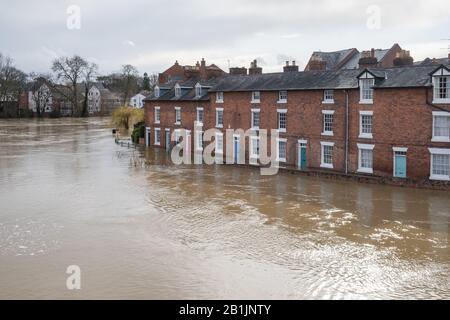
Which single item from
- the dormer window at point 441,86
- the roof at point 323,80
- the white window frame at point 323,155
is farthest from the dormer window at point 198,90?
the dormer window at point 441,86

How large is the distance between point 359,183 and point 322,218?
27.9 feet

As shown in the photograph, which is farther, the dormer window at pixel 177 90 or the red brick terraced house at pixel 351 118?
the dormer window at pixel 177 90

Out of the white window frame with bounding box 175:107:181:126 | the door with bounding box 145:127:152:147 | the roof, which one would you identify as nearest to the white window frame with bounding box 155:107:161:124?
the door with bounding box 145:127:152:147

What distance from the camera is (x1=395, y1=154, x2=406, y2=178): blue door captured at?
30.7 metres

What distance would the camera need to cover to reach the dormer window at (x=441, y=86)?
93.3ft

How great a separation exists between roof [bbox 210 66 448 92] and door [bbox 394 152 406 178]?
405 centimetres

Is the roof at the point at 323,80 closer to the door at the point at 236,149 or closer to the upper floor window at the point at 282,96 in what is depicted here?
the upper floor window at the point at 282,96

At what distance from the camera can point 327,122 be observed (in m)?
35.0

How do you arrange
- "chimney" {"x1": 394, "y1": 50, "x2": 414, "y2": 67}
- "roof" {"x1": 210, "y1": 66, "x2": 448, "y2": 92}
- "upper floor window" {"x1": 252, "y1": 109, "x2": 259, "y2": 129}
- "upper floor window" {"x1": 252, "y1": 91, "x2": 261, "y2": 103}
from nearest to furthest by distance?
1. "roof" {"x1": 210, "y1": 66, "x2": 448, "y2": 92}
2. "chimney" {"x1": 394, "y1": 50, "x2": 414, "y2": 67}
3. "upper floor window" {"x1": 252, "y1": 91, "x2": 261, "y2": 103}
4. "upper floor window" {"x1": 252, "y1": 109, "x2": 259, "y2": 129}

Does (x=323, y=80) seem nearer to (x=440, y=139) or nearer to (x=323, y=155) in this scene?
(x=323, y=155)

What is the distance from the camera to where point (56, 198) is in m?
28.4

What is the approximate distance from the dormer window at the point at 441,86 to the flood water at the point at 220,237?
16.9 feet

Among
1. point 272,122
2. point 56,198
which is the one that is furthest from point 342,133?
point 56,198

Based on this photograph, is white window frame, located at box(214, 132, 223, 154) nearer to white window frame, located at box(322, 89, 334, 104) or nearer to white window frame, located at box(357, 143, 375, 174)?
white window frame, located at box(322, 89, 334, 104)
